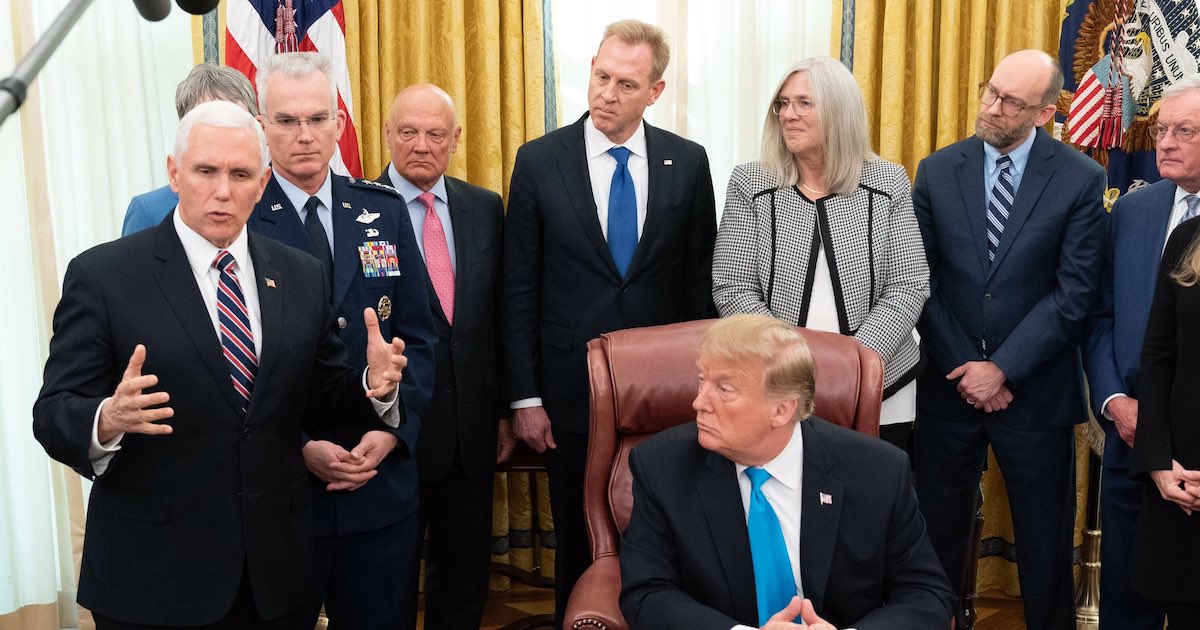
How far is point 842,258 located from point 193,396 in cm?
178

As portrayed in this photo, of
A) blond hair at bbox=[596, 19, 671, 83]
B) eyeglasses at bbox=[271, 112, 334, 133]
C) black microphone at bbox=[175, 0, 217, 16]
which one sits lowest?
eyeglasses at bbox=[271, 112, 334, 133]

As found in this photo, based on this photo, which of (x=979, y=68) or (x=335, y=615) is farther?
(x=979, y=68)

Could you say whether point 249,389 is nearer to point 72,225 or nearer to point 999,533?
point 72,225

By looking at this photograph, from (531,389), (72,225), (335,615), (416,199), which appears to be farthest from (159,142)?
(335,615)

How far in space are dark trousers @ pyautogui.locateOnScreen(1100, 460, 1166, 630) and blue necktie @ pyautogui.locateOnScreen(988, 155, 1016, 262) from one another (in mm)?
620

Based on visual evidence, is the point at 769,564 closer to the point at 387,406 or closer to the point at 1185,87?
the point at 387,406

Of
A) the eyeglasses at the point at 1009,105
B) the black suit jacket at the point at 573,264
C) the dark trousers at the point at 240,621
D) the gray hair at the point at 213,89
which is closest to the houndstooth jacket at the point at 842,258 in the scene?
the black suit jacket at the point at 573,264

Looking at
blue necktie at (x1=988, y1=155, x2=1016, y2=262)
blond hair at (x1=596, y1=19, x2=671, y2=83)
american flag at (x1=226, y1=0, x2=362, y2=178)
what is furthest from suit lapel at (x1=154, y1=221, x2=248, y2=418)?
blue necktie at (x1=988, y1=155, x2=1016, y2=262)

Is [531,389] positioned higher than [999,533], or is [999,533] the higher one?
[531,389]

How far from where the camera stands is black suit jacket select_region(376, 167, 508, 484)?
3.14 m

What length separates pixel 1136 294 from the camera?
312 cm

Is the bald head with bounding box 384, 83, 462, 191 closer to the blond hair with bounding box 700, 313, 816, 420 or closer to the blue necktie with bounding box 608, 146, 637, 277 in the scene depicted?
the blue necktie with bounding box 608, 146, 637, 277

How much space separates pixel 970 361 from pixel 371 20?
7.62ft

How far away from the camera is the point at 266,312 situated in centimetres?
221
